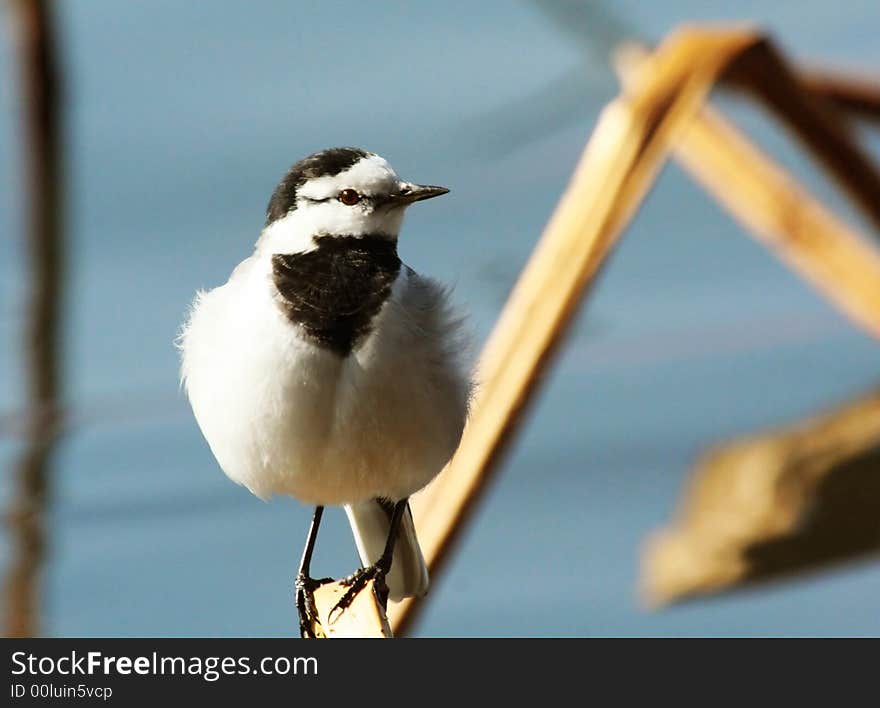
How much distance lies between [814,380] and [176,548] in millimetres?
2222

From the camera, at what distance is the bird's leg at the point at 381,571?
→ 347 centimetres

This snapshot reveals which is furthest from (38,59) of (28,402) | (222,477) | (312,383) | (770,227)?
(312,383)

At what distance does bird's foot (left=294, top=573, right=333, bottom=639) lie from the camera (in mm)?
3600

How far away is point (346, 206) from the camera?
3367 millimetres

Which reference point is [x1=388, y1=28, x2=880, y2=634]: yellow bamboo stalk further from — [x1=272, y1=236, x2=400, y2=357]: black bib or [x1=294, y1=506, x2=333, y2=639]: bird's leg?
[x1=272, y1=236, x2=400, y2=357]: black bib

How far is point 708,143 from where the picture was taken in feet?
14.6

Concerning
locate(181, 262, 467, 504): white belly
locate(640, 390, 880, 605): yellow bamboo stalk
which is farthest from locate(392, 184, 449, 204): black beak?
locate(640, 390, 880, 605): yellow bamboo stalk

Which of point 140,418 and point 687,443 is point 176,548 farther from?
point 687,443

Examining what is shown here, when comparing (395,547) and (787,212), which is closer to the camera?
(395,547)

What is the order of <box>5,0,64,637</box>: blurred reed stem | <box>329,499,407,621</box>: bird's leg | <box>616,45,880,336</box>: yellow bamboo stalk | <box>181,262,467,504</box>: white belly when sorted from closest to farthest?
<box>181,262,467,504</box>: white belly → <box>329,499,407,621</box>: bird's leg → <box>616,45,880,336</box>: yellow bamboo stalk → <box>5,0,64,637</box>: blurred reed stem

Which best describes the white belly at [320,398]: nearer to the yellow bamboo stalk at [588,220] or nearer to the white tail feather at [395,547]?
the yellow bamboo stalk at [588,220]

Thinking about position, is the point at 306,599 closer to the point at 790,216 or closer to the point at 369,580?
the point at 369,580

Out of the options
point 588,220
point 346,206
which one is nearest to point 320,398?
point 346,206

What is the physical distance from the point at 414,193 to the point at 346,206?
0.42 ft
